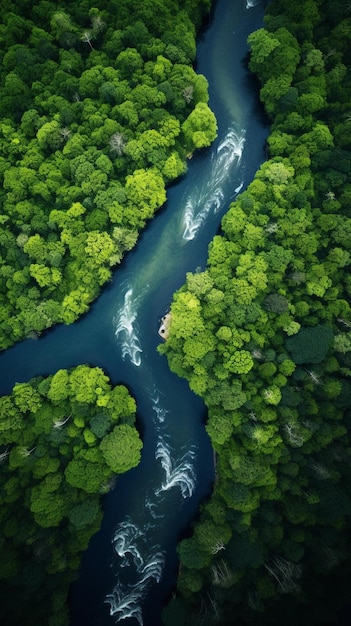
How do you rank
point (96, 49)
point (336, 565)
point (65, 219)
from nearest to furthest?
1. point (336, 565)
2. point (65, 219)
3. point (96, 49)

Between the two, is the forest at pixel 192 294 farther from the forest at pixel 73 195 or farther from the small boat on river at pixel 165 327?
the small boat on river at pixel 165 327

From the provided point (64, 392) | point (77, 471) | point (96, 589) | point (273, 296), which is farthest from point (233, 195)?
point (96, 589)

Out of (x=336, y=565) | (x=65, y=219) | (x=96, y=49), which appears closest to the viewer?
(x=336, y=565)

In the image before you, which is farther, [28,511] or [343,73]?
[343,73]

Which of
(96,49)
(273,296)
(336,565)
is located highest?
(96,49)

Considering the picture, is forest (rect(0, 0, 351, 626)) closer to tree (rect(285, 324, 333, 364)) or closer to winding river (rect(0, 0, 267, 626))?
tree (rect(285, 324, 333, 364))

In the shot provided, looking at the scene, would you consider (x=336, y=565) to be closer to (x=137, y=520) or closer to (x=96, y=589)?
(x=137, y=520)
